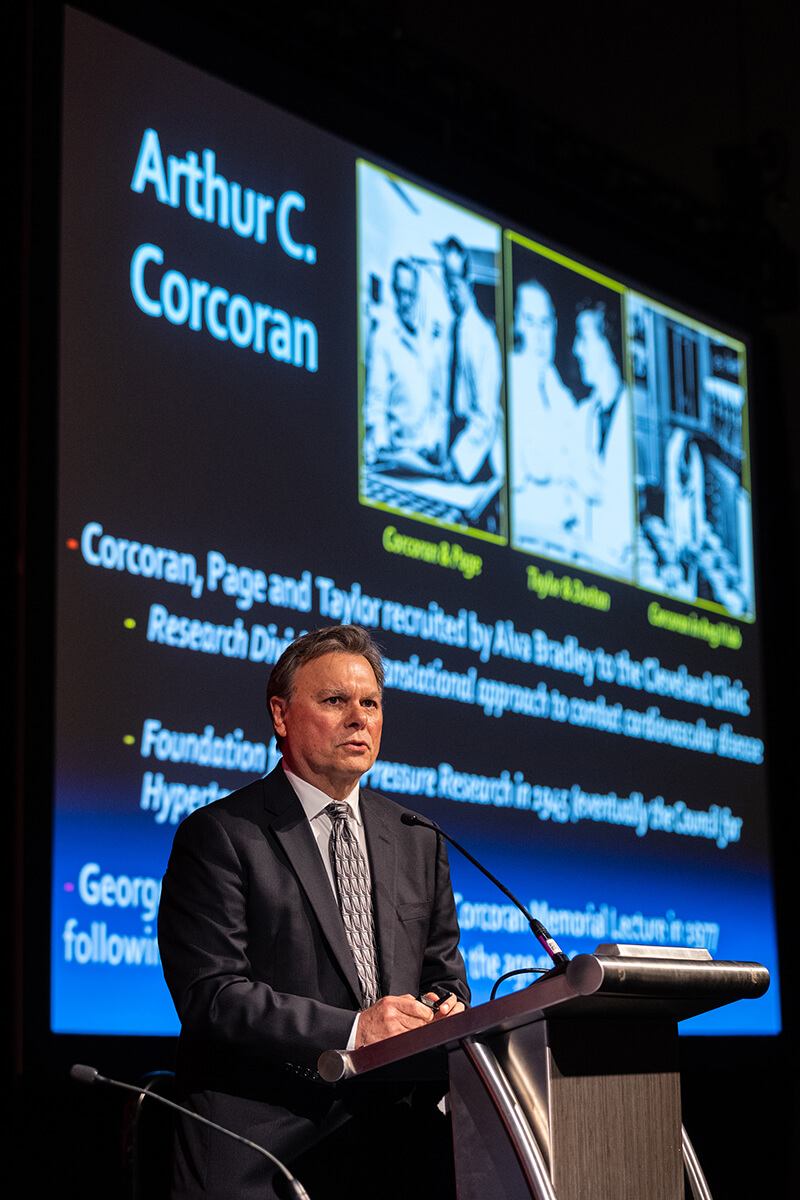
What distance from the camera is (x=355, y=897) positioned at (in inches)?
95.2

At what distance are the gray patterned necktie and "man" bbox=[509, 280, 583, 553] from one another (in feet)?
7.67

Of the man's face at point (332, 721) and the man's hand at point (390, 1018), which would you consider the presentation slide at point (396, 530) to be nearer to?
the man's face at point (332, 721)

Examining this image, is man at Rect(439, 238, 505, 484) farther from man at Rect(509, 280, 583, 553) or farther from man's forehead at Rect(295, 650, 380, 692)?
man's forehead at Rect(295, 650, 380, 692)

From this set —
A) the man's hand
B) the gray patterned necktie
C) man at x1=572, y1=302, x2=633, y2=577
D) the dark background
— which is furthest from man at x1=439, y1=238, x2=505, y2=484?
the man's hand

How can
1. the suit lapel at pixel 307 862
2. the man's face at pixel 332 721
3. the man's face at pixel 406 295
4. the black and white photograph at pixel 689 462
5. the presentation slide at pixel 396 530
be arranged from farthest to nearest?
1. the black and white photograph at pixel 689 462
2. the man's face at pixel 406 295
3. the presentation slide at pixel 396 530
4. the man's face at pixel 332 721
5. the suit lapel at pixel 307 862

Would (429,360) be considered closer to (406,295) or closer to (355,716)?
(406,295)

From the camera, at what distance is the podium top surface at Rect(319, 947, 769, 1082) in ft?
5.43

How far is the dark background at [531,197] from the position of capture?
335 cm

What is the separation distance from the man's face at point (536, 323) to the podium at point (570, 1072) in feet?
10.6

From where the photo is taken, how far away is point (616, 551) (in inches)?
200

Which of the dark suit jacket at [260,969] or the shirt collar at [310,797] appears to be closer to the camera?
the dark suit jacket at [260,969]

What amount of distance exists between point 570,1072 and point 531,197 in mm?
3901

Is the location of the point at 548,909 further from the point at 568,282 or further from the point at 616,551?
the point at 568,282

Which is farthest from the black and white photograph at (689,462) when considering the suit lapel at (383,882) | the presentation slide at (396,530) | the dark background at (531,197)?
the suit lapel at (383,882)
